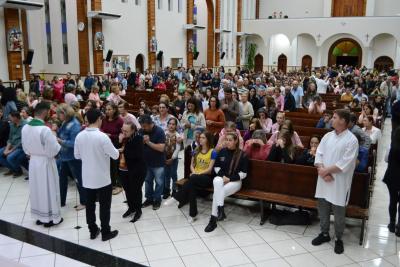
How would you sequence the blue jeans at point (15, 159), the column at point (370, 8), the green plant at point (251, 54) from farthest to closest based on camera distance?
the green plant at point (251, 54) → the column at point (370, 8) → the blue jeans at point (15, 159)

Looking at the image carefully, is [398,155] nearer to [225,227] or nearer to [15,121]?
[225,227]

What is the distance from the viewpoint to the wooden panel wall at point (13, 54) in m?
14.5

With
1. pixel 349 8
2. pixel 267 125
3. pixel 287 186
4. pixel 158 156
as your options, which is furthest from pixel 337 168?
pixel 349 8

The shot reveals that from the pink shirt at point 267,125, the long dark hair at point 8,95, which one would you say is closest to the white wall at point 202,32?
the long dark hair at point 8,95

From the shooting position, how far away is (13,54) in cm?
1498

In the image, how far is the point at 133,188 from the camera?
5.59 meters

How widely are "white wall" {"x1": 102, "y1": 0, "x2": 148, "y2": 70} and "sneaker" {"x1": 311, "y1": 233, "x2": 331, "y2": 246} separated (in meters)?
15.7

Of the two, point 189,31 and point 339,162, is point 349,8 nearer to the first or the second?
point 189,31

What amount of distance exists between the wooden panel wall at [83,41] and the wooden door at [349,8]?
21887mm

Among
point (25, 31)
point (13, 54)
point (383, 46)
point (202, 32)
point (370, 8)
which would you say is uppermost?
point (370, 8)

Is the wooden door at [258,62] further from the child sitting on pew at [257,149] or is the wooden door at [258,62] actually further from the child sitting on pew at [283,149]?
the child sitting on pew at [283,149]

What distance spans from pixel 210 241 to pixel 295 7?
31464 millimetres

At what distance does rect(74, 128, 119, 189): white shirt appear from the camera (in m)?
4.73

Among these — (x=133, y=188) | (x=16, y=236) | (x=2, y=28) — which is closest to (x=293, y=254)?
(x=133, y=188)
